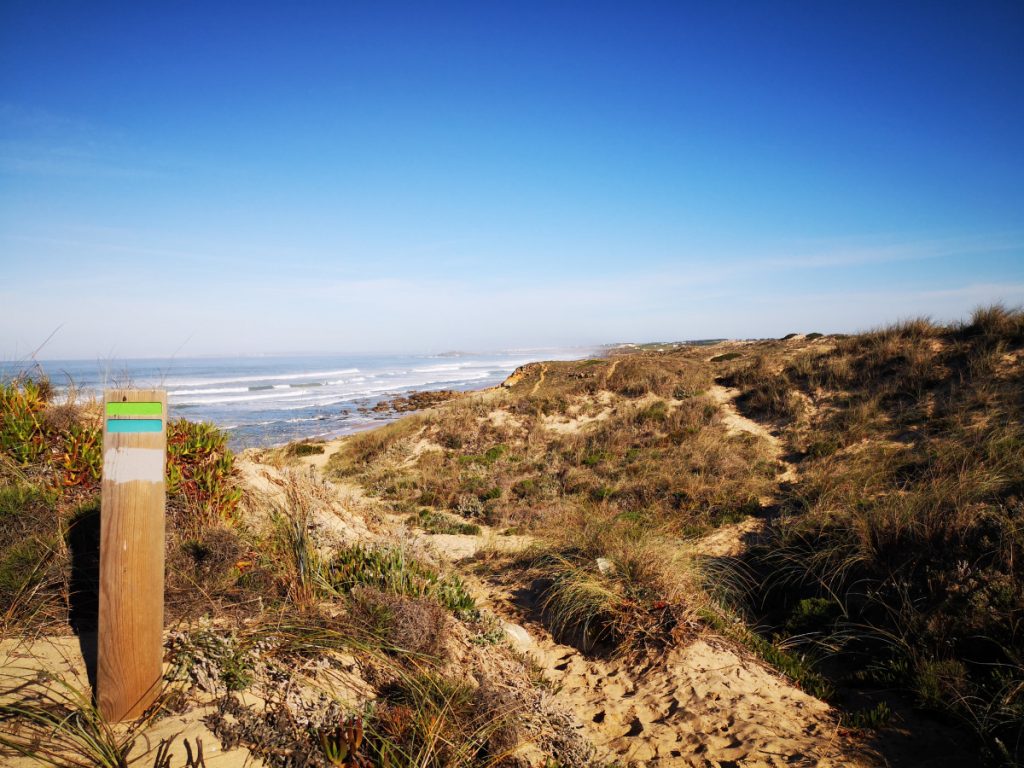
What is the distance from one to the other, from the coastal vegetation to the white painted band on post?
4.31 feet

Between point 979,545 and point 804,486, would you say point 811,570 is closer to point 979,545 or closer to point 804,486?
point 979,545

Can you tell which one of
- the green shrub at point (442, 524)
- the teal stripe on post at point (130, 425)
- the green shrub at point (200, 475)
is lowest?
the green shrub at point (442, 524)

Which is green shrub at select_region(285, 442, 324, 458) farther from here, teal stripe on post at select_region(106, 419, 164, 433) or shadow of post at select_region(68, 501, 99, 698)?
teal stripe on post at select_region(106, 419, 164, 433)

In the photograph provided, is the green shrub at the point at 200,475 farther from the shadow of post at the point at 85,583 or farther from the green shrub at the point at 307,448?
the green shrub at the point at 307,448

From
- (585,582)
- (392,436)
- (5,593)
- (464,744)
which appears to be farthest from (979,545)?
(392,436)

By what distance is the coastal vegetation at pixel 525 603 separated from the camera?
3.34 meters

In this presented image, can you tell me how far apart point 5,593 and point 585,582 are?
16.9 ft

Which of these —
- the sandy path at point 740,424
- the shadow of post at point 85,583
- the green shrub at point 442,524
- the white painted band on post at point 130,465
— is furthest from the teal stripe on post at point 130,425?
the sandy path at point 740,424

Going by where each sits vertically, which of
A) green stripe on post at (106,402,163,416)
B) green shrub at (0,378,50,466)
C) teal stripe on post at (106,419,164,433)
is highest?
green stripe on post at (106,402,163,416)

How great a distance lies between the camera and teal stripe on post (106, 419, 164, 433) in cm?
287

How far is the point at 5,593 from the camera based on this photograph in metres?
3.90

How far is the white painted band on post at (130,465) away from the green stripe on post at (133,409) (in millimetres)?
199

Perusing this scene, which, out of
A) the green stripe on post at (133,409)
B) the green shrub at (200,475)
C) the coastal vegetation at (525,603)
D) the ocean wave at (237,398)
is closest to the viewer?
the green stripe on post at (133,409)

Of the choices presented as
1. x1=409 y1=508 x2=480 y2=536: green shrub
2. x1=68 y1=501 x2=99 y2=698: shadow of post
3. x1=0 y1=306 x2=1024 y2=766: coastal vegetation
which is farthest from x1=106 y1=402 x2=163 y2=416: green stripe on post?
x1=409 y1=508 x2=480 y2=536: green shrub
